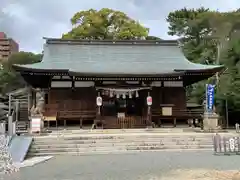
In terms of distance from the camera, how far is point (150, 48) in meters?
27.2

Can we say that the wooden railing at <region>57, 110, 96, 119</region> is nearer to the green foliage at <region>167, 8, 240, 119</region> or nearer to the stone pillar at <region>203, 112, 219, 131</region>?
the stone pillar at <region>203, 112, 219, 131</region>

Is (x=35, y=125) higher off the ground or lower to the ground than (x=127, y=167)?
higher

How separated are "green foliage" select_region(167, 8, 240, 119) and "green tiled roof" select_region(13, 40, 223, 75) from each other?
4135 millimetres

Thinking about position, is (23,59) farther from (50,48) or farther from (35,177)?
(35,177)

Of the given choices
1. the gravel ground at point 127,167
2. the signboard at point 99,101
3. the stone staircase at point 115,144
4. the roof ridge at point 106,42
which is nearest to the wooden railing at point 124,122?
the signboard at point 99,101

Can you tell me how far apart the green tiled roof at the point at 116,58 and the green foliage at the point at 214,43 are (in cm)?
414

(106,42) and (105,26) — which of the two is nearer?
(106,42)

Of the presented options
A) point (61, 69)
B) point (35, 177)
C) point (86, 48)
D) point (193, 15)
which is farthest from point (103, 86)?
point (193, 15)

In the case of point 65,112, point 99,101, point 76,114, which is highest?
point 99,101

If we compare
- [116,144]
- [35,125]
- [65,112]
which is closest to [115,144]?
[116,144]

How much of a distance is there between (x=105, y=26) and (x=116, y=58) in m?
17.7

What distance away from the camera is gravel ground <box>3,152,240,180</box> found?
937cm

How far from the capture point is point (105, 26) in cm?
4262

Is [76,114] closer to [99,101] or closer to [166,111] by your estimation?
[99,101]
